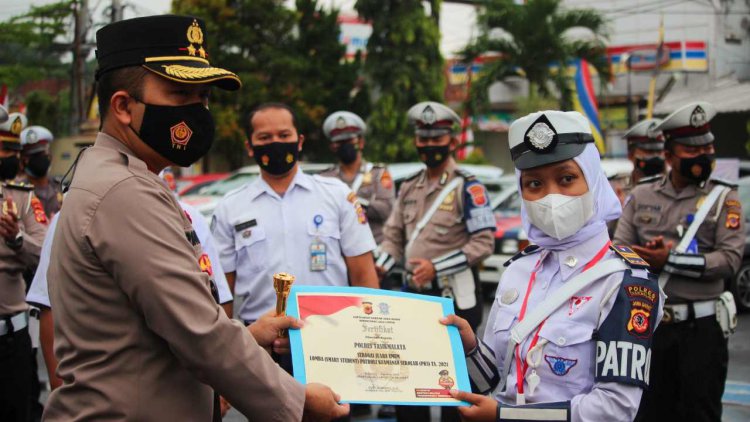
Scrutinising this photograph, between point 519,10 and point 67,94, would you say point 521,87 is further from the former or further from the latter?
point 67,94

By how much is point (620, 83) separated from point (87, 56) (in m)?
25.7

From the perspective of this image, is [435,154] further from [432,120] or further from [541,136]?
[541,136]

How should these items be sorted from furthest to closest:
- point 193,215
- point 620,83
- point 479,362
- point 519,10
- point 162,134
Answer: point 620,83 < point 519,10 < point 193,215 < point 479,362 < point 162,134

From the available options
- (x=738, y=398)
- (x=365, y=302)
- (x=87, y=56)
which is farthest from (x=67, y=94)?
(x=365, y=302)

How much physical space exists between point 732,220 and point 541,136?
2544mm

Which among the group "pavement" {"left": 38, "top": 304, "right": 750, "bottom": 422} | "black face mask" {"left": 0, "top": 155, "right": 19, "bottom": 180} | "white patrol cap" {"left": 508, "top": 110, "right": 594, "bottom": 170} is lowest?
"pavement" {"left": 38, "top": 304, "right": 750, "bottom": 422}

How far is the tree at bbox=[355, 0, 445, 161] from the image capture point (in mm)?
25531

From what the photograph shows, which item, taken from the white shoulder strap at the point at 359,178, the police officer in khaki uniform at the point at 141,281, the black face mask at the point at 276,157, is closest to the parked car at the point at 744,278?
the white shoulder strap at the point at 359,178

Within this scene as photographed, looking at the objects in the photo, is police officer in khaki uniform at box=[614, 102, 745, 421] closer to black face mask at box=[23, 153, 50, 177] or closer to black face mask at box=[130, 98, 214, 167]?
black face mask at box=[130, 98, 214, 167]

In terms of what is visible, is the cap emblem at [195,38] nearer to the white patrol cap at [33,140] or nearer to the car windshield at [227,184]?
the white patrol cap at [33,140]

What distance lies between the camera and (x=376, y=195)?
8664 mm

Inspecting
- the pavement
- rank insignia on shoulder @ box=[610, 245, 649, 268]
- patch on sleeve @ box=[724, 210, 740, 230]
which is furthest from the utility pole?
rank insignia on shoulder @ box=[610, 245, 649, 268]

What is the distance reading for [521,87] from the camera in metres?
39.0

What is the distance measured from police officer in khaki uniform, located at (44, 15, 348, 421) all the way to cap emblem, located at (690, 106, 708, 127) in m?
3.33
